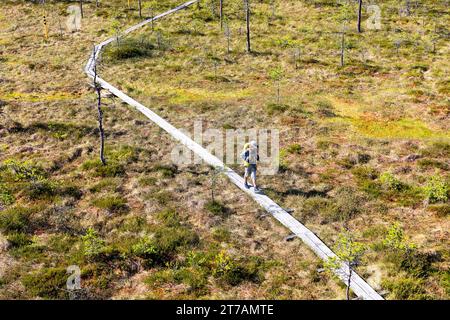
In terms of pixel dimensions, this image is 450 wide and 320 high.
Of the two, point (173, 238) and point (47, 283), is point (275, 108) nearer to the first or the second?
point (173, 238)

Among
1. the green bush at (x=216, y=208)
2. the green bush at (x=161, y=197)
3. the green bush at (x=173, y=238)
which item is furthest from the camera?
the green bush at (x=161, y=197)

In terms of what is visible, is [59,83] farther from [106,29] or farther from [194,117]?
[106,29]

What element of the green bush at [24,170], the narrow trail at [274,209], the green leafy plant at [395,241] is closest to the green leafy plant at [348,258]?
the narrow trail at [274,209]

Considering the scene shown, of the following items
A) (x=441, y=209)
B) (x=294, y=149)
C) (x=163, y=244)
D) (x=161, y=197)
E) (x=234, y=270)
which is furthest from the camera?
(x=294, y=149)

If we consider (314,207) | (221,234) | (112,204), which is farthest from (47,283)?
(314,207)

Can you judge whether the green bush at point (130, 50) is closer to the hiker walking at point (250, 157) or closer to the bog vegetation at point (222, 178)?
the bog vegetation at point (222, 178)

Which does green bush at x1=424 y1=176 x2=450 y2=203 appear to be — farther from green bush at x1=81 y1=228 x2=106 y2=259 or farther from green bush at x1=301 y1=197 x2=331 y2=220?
green bush at x1=81 y1=228 x2=106 y2=259
